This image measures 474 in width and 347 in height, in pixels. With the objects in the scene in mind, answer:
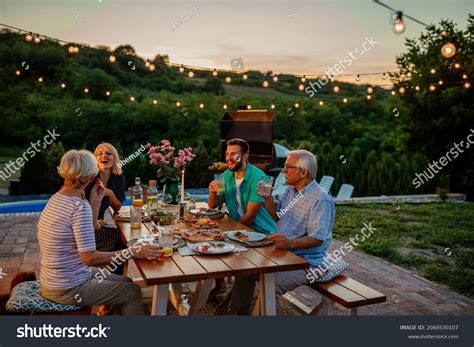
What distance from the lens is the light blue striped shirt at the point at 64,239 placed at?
2365 mm

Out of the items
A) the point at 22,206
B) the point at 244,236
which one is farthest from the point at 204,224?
the point at 22,206

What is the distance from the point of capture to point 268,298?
2.64 metres

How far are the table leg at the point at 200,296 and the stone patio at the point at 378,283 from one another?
209 millimetres

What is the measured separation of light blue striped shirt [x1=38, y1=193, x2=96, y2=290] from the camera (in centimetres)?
237

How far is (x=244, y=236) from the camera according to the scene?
2.83 metres

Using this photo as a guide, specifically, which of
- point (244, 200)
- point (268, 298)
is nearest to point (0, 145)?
point (244, 200)

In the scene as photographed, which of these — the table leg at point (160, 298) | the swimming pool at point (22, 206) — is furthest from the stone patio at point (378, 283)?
the swimming pool at point (22, 206)

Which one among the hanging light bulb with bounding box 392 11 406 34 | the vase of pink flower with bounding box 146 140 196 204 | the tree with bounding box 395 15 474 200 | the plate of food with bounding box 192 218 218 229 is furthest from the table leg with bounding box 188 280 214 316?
the tree with bounding box 395 15 474 200

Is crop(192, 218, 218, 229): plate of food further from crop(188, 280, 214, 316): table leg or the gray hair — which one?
the gray hair

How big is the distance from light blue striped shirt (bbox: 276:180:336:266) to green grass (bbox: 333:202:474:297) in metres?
2.04

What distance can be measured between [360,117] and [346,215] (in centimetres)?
1041

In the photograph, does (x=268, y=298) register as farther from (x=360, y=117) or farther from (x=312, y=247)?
(x=360, y=117)

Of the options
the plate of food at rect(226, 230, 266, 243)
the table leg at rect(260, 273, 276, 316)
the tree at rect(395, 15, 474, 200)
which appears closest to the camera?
the table leg at rect(260, 273, 276, 316)

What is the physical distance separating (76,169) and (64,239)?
1.22 ft
